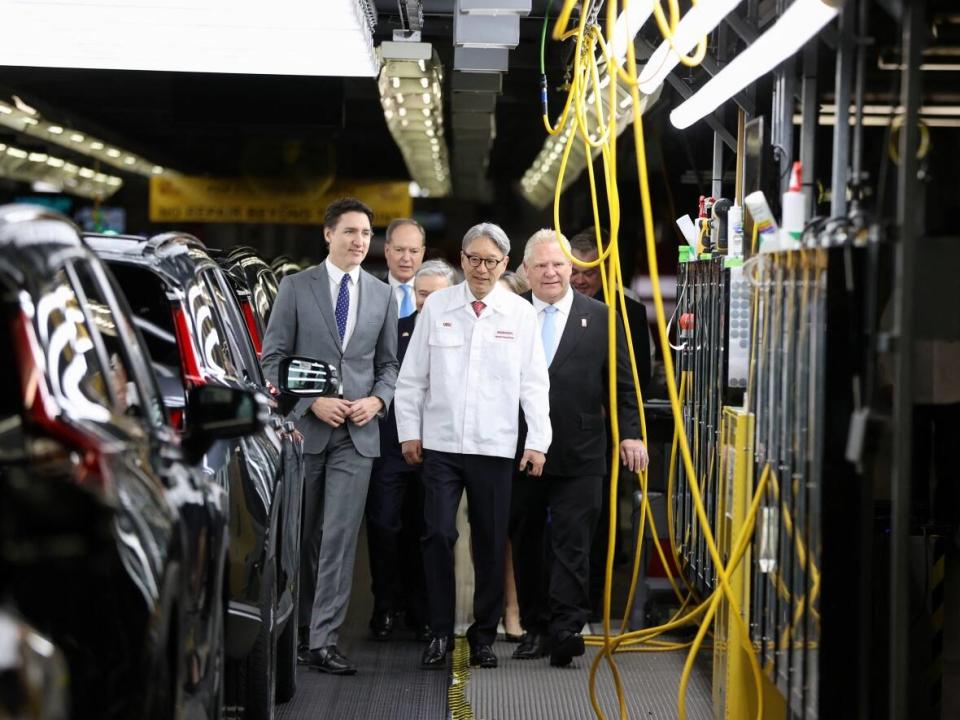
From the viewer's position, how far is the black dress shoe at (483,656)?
6.83m

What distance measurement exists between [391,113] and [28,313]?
11.4 metres

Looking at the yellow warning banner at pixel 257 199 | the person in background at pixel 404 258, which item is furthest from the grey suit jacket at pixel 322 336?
the yellow warning banner at pixel 257 199

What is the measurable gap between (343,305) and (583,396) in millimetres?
1225

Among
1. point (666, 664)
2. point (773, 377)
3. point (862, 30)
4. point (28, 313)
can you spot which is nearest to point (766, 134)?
point (773, 377)

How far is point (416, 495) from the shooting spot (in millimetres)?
7770

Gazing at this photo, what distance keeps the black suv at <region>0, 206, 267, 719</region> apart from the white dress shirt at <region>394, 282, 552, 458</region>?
281 centimetres

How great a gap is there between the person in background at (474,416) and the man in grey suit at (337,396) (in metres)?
0.20

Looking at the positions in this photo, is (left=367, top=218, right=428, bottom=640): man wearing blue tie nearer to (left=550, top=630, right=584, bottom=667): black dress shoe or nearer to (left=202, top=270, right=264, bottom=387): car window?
(left=550, top=630, right=584, bottom=667): black dress shoe

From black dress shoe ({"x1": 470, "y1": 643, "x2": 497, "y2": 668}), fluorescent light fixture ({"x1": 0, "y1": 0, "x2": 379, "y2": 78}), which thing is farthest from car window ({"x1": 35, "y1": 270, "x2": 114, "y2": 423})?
black dress shoe ({"x1": 470, "y1": 643, "x2": 497, "y2": 668})

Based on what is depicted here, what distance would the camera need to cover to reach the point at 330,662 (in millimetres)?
6613

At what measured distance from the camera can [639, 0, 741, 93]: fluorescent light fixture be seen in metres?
4.57

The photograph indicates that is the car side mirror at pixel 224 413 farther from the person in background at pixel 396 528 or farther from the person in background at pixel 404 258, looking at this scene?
the person in background at pixel 404 258

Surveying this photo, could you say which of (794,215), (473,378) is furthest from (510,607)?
(794,215)

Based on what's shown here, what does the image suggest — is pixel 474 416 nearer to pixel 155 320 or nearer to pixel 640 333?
pixel 640 333
